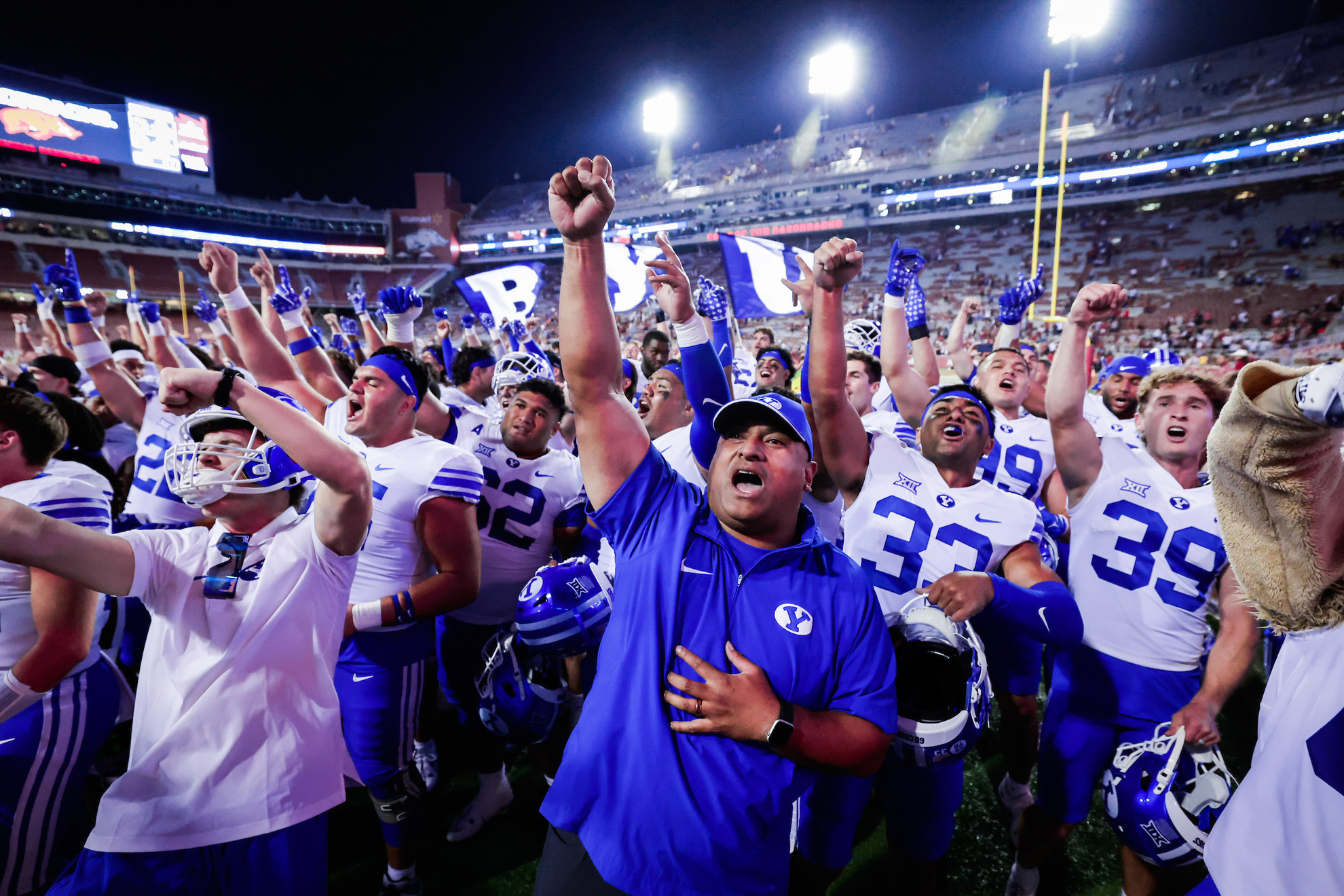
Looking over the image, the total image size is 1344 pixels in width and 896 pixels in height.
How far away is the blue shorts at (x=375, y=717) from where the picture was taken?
9.28 feet

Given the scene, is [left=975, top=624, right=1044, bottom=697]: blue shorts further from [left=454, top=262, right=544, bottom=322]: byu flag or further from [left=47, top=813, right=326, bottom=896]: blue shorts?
[left=454, top=262, right=544, bottom=322]: byu flag

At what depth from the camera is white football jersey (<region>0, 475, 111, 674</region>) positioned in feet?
7.34

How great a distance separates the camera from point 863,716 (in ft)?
5.47

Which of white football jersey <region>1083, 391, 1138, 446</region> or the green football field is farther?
white football jersey <region>1083, 391, 1138, 446</region>

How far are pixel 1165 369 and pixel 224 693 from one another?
474cm

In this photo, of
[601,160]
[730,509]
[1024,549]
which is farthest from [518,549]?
[1024,549]

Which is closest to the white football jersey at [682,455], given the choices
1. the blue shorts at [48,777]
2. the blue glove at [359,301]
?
the blue shorts at [48,777]

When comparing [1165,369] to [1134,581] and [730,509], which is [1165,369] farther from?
[730,509]

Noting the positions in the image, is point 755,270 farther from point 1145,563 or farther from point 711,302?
point 1145,563

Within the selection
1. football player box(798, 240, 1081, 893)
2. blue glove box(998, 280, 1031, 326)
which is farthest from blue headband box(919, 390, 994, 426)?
blue glove box(998, 280, 1031, 326)

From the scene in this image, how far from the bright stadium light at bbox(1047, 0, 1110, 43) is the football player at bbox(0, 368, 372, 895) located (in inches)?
1120

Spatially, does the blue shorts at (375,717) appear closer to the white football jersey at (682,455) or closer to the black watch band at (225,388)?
the black watch band at (225,388)

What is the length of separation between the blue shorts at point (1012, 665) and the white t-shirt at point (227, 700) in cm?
357

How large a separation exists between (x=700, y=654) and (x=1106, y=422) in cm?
564
